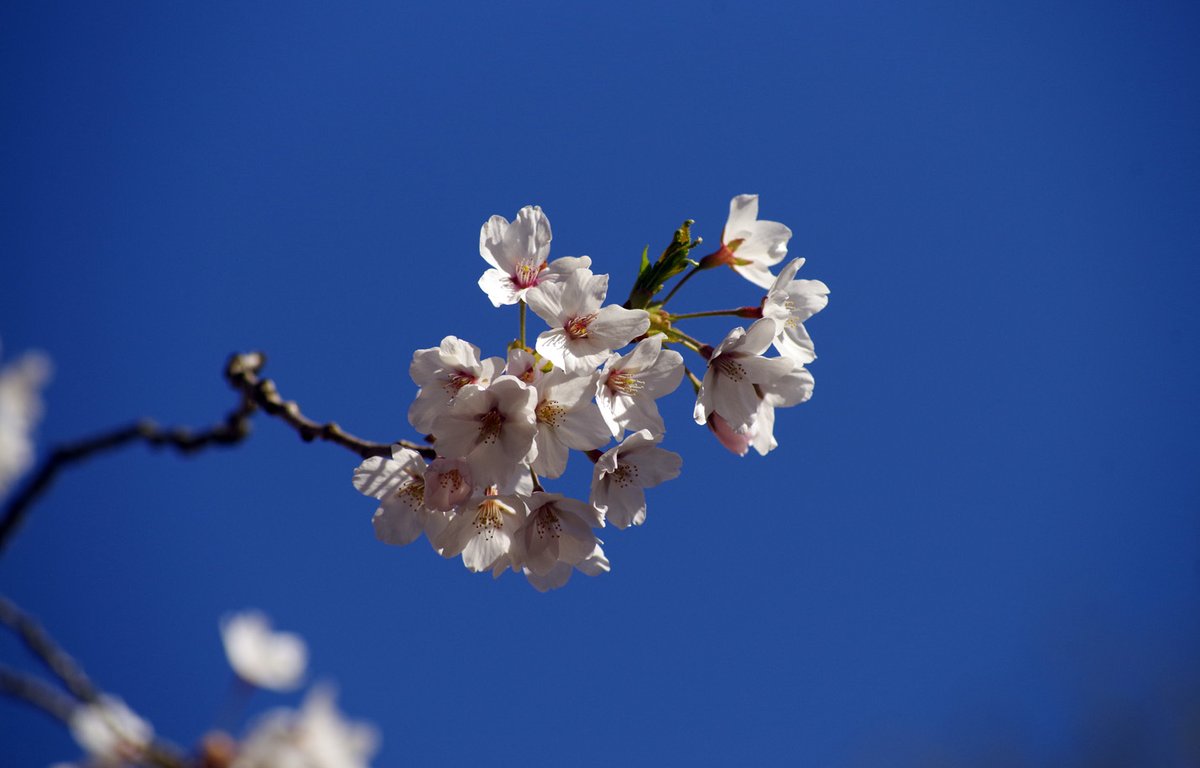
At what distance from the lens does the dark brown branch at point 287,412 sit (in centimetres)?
153

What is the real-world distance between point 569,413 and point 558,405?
0.03 metres

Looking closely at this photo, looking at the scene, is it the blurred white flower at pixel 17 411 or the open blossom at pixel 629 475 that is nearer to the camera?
the open blossom at pixel 629 475

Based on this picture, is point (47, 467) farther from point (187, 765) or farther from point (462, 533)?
point (462, 533)

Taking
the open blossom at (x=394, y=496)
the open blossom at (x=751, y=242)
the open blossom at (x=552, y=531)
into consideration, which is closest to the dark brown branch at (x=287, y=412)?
the open blossom at (x=394, y=496)

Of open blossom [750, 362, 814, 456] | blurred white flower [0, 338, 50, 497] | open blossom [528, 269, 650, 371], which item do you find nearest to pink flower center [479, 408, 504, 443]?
open blossom [528, 269, 650, 371]

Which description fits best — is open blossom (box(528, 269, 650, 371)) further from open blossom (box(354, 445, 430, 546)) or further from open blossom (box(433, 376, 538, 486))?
open blossom (box(354, 445, 430, 546))

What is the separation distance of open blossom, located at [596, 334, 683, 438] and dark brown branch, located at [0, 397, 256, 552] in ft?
2.85

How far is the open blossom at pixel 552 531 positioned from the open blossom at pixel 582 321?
11.7 inches

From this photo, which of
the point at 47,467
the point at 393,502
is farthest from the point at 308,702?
the point at 393,502

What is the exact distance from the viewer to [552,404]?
1.43 meters

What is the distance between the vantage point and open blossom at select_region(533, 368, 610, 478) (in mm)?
1405

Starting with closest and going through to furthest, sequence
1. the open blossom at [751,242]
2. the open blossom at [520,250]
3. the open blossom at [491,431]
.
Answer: the open blossom at [491,431]
the open blossom at [520,250]
the open blossom at [751,242]

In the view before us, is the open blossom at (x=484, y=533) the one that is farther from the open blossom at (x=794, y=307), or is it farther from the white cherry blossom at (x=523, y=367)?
the open blossom at (x=794, y=307)

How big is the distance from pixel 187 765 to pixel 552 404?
1295mm
